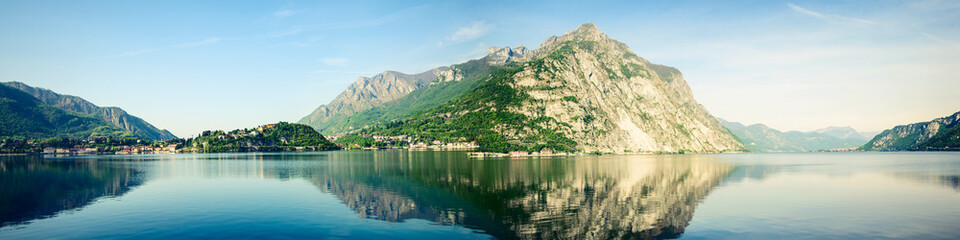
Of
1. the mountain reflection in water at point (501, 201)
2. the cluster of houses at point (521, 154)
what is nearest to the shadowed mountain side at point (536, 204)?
the mountain reflection in water at point (501, 201)

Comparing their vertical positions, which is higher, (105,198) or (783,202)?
(105,198)

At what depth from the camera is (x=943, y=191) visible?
181 feet

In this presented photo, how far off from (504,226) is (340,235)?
37.2 feet

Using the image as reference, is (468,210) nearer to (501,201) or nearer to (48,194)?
(501,201)

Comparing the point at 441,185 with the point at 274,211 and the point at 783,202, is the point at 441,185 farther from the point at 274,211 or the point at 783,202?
the point at 783,202

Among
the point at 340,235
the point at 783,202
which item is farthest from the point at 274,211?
the point at 783,202

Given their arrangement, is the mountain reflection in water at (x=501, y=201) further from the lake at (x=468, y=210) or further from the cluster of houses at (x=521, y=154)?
the cluster of houses at (x=521, y=154)

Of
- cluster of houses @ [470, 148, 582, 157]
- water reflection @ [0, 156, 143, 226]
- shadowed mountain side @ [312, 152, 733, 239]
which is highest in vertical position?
water reflection @ [0, 156, 143, 226]

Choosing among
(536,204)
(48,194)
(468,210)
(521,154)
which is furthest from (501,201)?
(521,154)

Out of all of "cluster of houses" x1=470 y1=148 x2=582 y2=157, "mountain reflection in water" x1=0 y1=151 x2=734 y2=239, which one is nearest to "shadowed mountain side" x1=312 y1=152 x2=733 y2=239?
"mountain reflection in water" x1=0 y1=151 x2=734 y2=239

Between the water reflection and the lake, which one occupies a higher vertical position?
the water reflection

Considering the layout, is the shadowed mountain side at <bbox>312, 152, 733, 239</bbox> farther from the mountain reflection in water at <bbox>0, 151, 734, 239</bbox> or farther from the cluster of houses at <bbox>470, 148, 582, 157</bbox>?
the cluster of houses at <bbox>470, 148, 582, 157</bbox>

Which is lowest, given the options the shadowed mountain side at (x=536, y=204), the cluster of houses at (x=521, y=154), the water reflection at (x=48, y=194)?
the cluster of houses at (x=521, y=154)

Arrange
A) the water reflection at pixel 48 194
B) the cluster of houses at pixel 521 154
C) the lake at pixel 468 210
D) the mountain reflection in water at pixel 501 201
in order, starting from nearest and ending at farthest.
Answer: the lake at pixel 468 210 < the mountain reflection in water at pixel 501 201 < the water reflection at pixel 48 194 < the cluster of houses at pixel 521 154
